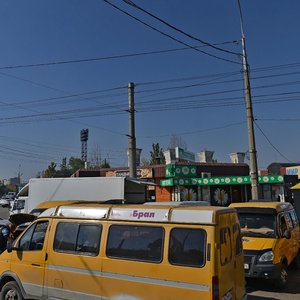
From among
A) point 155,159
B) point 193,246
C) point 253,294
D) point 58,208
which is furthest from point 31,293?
point 155,159

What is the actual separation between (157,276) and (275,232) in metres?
4.88

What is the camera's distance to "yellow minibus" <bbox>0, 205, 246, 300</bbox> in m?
5.71

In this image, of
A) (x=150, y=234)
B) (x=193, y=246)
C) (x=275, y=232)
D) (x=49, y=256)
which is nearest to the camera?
(x=193, y=246)

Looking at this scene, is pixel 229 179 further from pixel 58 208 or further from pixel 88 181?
pixel 58 208

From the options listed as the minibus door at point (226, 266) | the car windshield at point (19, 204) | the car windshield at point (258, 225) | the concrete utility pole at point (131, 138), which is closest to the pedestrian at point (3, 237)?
the car windshield at point (258, 225)

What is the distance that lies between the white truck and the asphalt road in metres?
10.3

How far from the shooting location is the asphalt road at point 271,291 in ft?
28.6

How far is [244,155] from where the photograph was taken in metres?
40.7

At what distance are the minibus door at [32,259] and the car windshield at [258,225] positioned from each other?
503 cm

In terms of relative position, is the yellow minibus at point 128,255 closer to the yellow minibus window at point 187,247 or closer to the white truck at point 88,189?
the yellow minibus window at point 187,247

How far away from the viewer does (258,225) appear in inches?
405

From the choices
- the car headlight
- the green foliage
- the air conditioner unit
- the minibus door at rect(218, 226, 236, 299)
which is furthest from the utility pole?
the green foliage

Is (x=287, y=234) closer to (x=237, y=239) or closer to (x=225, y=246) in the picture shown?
A: (x=237, y=239)

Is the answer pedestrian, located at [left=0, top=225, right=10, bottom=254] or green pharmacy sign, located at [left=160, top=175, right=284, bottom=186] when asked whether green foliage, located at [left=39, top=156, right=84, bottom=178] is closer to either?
green pharmacy sign, located at [left=160, top=175, right=284, bottom=186]
